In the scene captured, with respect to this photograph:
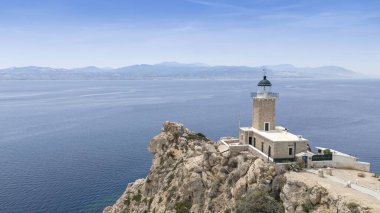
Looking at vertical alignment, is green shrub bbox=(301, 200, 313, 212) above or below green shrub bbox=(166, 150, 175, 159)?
above

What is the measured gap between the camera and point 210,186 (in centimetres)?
4134

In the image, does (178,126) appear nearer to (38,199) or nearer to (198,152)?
(198,152)

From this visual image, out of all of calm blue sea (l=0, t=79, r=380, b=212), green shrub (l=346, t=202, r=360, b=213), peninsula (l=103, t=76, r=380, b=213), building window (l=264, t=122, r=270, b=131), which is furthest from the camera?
calm blue sea (l=0, t=79, r=380, b=212)

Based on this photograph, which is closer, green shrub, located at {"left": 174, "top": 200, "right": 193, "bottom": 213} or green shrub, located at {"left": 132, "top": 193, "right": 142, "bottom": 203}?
green shrub, located at {"left": 174, "top": 200, "right": 193, "bottom": 213}

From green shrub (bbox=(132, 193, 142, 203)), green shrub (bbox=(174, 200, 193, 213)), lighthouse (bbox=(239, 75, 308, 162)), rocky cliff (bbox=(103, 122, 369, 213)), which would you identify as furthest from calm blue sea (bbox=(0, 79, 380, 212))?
lighthouse (bbox=(239, 75, 308, 162))

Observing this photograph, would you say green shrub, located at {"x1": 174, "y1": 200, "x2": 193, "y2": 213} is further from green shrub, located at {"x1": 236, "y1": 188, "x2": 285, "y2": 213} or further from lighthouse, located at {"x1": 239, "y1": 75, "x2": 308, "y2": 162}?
green shrub, located at {"x1": 236, "y1": 188, "x2": 285, "y2": 213}

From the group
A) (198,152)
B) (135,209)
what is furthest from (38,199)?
(198,152)

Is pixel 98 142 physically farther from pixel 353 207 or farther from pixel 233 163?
pixel 353 207

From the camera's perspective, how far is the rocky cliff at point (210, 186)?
100ft

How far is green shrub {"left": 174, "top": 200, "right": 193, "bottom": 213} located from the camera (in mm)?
42688

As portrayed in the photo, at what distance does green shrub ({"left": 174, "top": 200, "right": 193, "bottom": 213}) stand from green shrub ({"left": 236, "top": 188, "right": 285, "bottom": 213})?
1107cm

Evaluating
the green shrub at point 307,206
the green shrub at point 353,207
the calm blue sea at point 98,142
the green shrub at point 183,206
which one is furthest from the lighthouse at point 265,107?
the calm blue sea at point 98,142

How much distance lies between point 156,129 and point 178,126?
68.6 meters

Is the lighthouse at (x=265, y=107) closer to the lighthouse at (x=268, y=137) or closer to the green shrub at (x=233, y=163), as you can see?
the lighthouse at (x=268, y=137)
